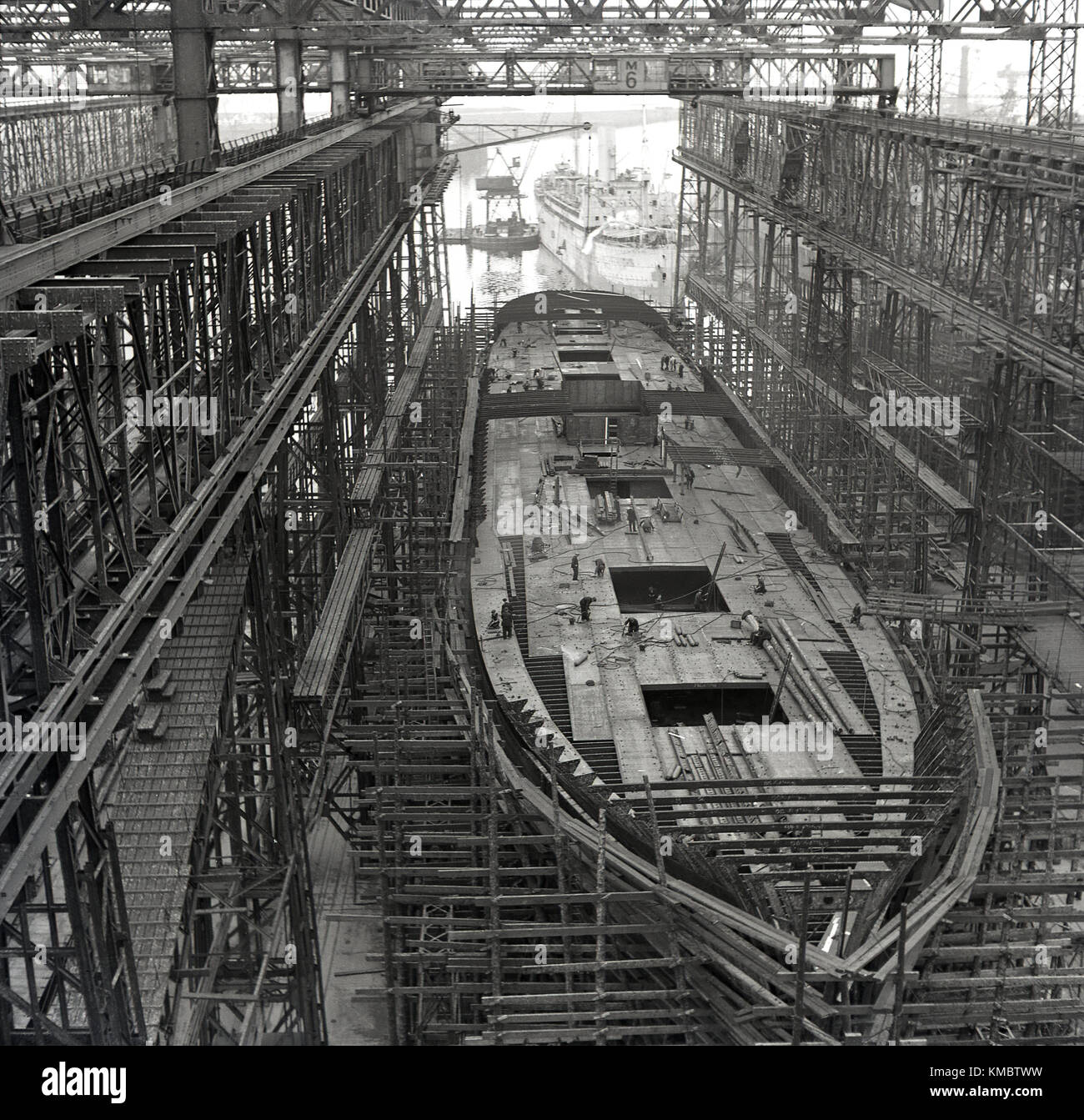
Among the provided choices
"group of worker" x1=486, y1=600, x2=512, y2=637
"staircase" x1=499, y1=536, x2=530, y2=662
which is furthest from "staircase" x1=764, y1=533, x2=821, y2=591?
"group of worker" x1=486, y1=600, x2=512, y2=637

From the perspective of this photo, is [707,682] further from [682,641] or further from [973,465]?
[973,465]

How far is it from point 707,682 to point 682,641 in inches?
78.4

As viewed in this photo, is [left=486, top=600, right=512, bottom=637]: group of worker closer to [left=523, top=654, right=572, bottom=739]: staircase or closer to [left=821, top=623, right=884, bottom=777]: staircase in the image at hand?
[left=523, top=654, right=572, bottom=739]: staircase

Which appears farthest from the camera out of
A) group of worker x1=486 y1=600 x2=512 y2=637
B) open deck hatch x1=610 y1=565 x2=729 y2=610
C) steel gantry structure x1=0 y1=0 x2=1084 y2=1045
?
open deck hatch x1=610 y1=565 x2=729 y2=610

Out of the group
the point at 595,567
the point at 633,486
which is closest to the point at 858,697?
the point at 595,567

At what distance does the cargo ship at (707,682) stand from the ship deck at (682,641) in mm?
56

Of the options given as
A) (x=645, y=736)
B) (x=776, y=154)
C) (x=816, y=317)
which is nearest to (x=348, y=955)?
(x=645, y=736)

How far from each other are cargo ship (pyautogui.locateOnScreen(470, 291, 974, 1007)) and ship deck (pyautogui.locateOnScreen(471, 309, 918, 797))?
6 cm

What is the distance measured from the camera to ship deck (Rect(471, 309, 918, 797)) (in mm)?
24031

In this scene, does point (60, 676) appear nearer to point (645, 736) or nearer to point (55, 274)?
point (55, 274)

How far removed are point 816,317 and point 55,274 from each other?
103 ft

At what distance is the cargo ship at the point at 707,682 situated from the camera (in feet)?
65.5

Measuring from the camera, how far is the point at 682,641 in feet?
91.5

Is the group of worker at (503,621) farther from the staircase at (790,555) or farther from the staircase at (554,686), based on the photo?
the staircase at (790,555)
